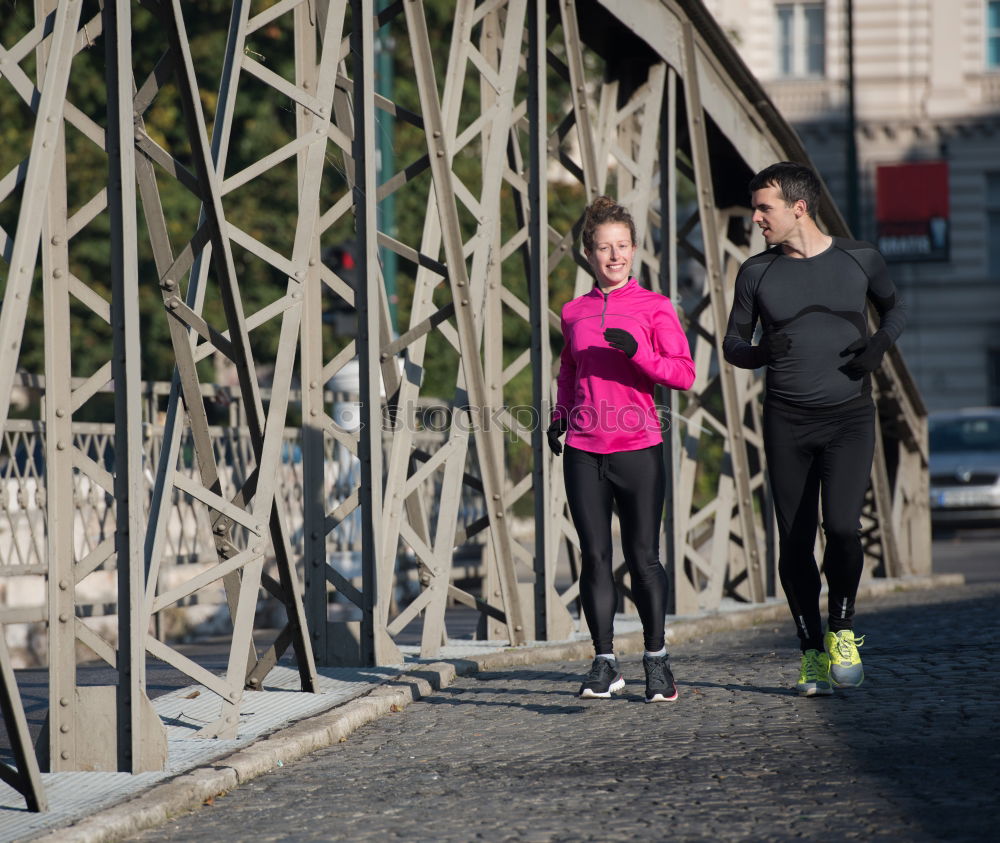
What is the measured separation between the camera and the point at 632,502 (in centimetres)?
624

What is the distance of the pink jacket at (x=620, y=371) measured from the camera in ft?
20.4

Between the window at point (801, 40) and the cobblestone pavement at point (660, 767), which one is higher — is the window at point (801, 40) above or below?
above

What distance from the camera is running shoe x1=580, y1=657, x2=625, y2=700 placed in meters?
6.32

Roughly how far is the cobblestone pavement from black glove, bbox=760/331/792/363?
1.27 m

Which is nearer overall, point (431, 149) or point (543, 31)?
point (431, 149)

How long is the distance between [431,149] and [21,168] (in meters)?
3.05

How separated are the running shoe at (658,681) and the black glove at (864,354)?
128 cm

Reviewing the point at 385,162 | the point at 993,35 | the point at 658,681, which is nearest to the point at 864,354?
the point at 658,681

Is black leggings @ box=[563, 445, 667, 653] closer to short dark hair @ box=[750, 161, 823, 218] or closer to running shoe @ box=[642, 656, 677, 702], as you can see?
running shoe @ box=[642, 656, 677, 702]

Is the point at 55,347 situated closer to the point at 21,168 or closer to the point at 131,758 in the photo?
the point at 21,168

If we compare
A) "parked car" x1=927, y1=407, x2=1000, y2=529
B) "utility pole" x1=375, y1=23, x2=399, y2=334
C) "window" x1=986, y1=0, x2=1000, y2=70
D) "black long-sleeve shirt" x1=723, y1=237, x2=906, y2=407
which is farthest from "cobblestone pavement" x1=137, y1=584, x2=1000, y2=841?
"window" x1=986, y1=0, x2=1000, y2=70

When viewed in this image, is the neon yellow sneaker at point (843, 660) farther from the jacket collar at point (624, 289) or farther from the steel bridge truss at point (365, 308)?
the steel bridge truss at point (365, 308)

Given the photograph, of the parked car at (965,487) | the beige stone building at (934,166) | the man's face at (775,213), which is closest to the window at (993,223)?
the beige stone building at (934,166)

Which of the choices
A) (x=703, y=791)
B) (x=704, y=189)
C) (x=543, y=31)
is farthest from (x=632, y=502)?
(x=704, y=189)
